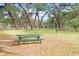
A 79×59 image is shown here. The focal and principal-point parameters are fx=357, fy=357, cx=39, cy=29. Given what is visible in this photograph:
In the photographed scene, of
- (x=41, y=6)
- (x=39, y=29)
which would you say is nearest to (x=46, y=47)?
(x=39, y=29)

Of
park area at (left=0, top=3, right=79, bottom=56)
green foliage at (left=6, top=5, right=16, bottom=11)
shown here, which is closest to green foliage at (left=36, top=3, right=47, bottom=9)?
park area at (left=0, top=3, right=79, bottom=56)

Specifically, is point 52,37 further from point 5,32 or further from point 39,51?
point 5,32

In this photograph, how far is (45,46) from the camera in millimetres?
3605

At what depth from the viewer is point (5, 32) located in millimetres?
3590

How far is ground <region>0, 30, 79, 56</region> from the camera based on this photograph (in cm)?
358

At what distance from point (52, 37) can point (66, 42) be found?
5.9 inches

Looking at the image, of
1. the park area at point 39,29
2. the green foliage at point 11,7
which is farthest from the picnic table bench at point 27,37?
the green foliage at point 11,7

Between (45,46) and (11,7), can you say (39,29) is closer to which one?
(45,46)

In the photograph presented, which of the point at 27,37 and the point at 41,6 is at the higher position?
the point at 41,6

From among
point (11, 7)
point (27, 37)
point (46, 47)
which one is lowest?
point (46, 47)

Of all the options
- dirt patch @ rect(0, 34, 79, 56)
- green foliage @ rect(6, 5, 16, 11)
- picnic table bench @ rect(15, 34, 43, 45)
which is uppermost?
green foliage @ rect(6, 5, 16, 11)

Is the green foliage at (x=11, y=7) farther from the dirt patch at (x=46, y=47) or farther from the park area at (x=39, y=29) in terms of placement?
the dirt patch at (x=46, y=47)

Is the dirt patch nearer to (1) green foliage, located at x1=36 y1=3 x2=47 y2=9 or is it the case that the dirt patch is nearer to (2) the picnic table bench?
(2) the picnic table bench

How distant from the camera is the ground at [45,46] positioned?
3.58m
